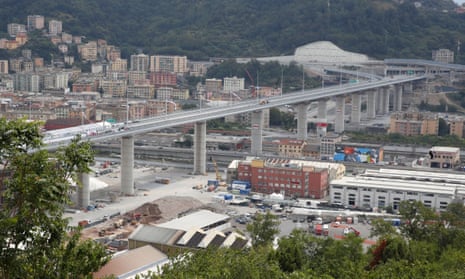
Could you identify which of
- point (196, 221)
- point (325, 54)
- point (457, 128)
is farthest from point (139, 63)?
point (196, 221)

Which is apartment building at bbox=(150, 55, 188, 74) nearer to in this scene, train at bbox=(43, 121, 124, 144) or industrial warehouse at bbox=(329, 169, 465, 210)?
train at bbox=(43, 121, 124, 144)

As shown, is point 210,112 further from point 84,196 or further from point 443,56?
point 443,56

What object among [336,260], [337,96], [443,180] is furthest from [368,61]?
[336,260]

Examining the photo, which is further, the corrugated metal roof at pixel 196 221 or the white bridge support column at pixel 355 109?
the white bridge support column at pixel 355 109

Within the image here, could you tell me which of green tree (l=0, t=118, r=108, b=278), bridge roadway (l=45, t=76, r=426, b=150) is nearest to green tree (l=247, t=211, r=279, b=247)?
bridge roadway (l=45, t=76, r=426, b=150)

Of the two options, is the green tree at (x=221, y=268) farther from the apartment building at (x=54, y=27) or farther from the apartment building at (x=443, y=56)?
the apartment building at (x=54, y=27)

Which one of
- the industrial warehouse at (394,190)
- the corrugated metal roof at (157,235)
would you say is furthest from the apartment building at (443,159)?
the corrugated metal roof at (157,235)
